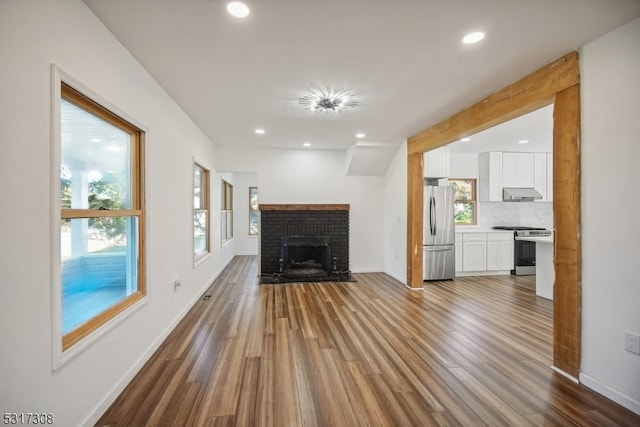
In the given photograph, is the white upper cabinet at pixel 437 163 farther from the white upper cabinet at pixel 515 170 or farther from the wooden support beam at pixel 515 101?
the white upper cabinet at pixel 515 170

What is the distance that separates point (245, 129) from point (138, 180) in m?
2.21

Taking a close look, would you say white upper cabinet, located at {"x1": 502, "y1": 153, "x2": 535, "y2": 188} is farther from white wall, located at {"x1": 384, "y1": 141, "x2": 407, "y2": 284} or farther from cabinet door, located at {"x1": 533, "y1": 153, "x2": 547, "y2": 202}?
white wall, located at {"x1": 384, "y1": 141, "x2": 407, "y2": 284}

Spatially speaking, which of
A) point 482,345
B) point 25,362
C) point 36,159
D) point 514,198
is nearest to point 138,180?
point 36,159

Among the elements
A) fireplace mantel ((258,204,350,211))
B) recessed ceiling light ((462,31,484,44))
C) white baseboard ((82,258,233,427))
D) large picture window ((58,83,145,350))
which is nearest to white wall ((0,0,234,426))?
white baseboard ((82,258,233,427))

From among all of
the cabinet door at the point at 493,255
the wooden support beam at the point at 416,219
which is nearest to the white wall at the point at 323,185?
the wooden support beam at the point at 416,219

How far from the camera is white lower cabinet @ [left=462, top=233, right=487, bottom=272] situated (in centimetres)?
553

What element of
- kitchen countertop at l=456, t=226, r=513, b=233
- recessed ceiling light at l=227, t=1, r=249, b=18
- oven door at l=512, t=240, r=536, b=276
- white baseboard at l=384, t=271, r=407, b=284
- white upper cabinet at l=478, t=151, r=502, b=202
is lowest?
white baseboard at l=384, t=271, r=407, b=284

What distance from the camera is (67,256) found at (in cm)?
168

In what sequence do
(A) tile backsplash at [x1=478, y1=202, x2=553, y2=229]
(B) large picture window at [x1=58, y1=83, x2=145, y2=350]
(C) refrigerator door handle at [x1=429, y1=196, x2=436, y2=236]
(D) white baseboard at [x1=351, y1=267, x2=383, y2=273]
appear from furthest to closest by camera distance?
(A) tile backsplash at [x1=478, y1=202, x2=553, y2=229] → (D) white baseboard at [x1=351, y1=267, x2=383, y2=273] → (C) refrigerator door handle at [x1=429, y1=196, x2=436, y2=236] → (B) large picture window at [x1=58, y1=83, x2=145, y2=350]

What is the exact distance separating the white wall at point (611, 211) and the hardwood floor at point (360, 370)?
29 cm

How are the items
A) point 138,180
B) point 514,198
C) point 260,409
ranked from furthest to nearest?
point 514,198 < point 138,180 < point 260,409

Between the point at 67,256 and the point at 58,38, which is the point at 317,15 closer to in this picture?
the point at 58,38

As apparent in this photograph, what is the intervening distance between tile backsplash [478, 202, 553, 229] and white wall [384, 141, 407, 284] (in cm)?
219

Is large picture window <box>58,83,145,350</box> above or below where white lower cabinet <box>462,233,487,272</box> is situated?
above
